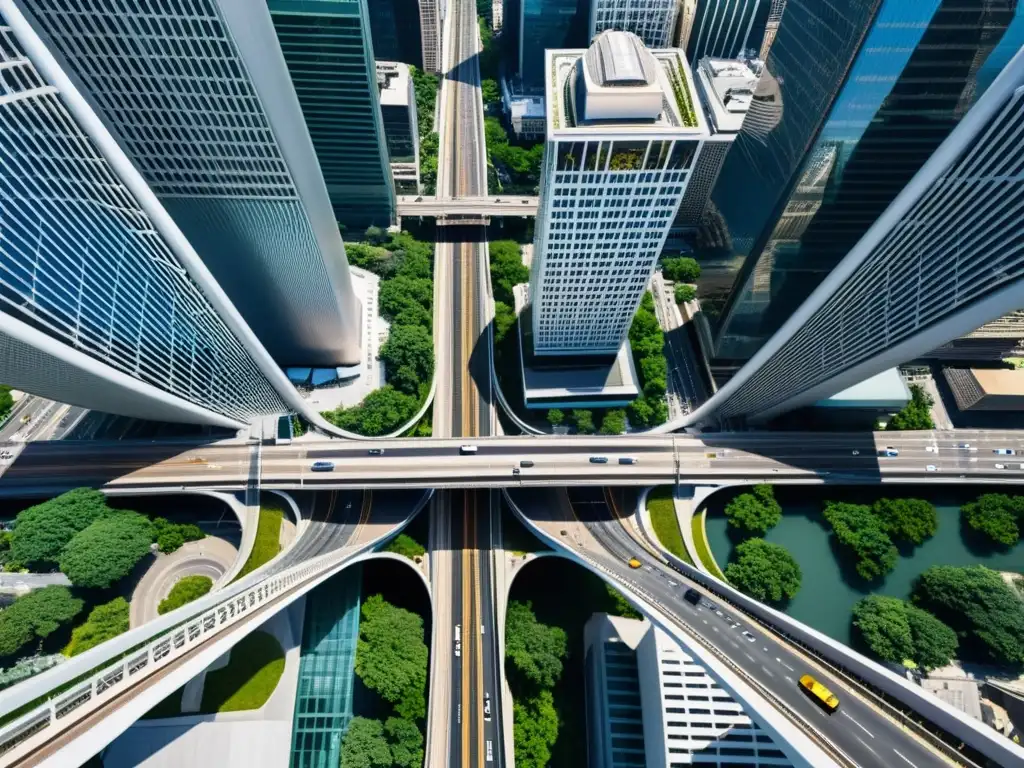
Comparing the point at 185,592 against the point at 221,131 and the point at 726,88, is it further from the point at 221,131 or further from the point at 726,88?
the point at 726,88

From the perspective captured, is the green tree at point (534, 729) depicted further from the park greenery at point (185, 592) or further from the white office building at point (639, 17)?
the white office building at point (639, 17)

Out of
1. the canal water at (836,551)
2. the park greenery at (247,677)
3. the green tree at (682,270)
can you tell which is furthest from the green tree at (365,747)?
the green tree at (682,270)

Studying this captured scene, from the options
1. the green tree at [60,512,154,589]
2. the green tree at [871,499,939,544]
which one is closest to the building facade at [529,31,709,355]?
the green tree at [871,499,939,544]

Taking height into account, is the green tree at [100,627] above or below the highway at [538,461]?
below

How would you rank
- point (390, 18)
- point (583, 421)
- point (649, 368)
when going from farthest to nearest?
point (390, 18), point (649, 368), point (583, 421)

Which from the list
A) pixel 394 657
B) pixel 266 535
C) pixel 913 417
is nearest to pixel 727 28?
pixel 913 417

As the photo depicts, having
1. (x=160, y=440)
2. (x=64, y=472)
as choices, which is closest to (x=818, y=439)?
(x=160, y=440)
